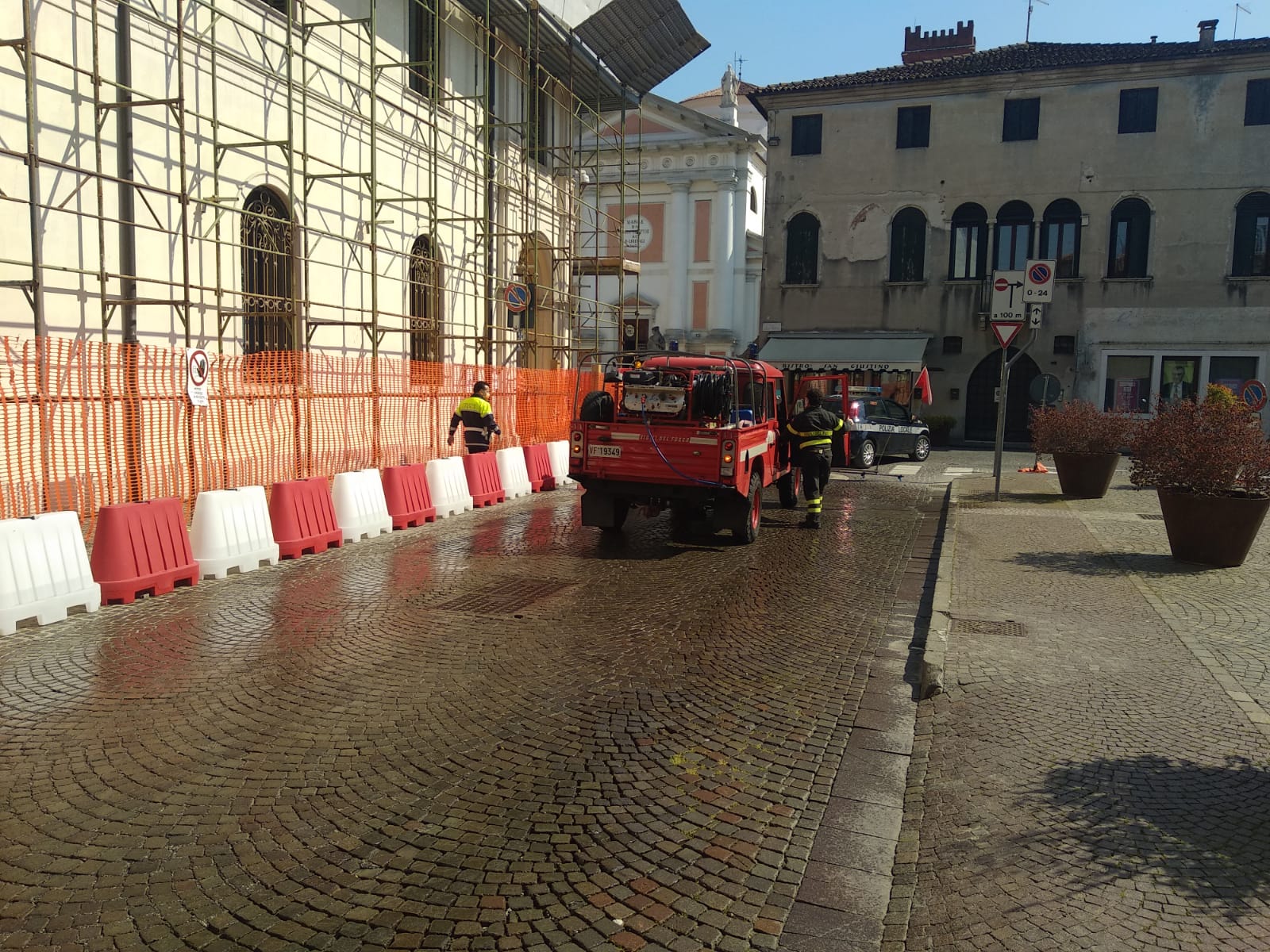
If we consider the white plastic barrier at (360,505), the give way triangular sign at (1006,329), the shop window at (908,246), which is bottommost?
the white plastic barrier at (360,505)

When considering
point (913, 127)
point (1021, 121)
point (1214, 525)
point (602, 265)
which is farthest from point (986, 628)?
point (913, 127)

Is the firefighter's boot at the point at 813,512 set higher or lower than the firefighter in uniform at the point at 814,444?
lower

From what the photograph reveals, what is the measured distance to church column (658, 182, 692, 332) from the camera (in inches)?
1683

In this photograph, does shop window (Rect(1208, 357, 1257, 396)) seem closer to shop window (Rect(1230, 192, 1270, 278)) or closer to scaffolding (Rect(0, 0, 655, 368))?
shop window (Rect(1230, 192, 1270, 278))

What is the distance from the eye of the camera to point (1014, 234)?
3058cm

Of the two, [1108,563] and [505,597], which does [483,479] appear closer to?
[505,597]

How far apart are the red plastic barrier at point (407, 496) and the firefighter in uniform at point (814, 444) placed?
470cm

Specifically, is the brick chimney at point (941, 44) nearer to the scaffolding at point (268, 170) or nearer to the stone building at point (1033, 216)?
the stone building at point (1033, 216)

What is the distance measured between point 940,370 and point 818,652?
2629cm

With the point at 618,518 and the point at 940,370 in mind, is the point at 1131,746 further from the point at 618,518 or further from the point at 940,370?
the point at 940,370

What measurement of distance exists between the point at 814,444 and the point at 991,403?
68.8ft

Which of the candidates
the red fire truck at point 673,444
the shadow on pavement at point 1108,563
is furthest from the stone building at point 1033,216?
the shadow on pavement at point 1108,563

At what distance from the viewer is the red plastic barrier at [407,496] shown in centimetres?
A: 1171

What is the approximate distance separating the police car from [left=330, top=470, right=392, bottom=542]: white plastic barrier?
9.67 metres
